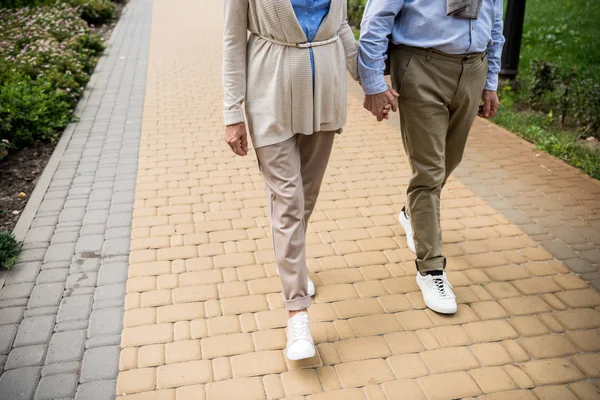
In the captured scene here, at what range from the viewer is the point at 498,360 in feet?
9.68

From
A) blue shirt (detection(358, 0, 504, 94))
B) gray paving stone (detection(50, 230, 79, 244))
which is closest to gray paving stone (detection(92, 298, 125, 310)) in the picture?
gray paving stone (detection(50, 230, 79, 244))

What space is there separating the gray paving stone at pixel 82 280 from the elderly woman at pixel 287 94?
1.45 m

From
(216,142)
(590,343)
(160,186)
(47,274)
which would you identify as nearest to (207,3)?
(216,142)

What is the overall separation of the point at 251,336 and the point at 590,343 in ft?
5.85

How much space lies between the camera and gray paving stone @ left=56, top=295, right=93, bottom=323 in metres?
3.33

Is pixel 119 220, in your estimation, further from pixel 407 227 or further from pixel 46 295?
pixel 407 227

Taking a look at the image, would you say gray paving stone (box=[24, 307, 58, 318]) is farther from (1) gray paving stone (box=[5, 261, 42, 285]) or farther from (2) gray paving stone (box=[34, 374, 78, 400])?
(2) gray paving stone (box=[34, 374, 78, 400])

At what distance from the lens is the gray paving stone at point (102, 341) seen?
3.09 m

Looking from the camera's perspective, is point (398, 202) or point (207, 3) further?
point (207, 3)

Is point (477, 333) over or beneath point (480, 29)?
beneath

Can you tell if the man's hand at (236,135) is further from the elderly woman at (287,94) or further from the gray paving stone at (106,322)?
the gray paving stone at (106,322)

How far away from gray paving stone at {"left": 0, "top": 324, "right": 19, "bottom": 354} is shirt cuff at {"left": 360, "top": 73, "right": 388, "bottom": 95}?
7.62 feet

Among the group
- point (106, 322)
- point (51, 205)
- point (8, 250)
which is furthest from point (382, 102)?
point (51, 205)

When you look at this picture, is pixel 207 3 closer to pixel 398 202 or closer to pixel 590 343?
pixel 398 202
